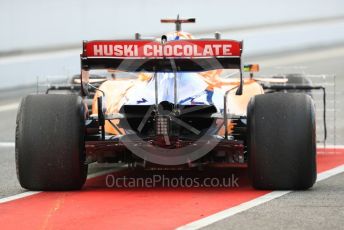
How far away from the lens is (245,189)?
35.4 feet

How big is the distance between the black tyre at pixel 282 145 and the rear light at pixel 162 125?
758mm

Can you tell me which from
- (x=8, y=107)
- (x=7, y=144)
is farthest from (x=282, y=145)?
(x=8, y=107)

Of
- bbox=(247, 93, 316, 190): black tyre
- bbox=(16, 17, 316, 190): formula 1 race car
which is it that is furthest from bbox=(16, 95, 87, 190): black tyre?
bbox=(247, 93, 316, 190): black tyre

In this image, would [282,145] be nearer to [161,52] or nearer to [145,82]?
[161,52]

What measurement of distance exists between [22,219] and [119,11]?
16.2 m

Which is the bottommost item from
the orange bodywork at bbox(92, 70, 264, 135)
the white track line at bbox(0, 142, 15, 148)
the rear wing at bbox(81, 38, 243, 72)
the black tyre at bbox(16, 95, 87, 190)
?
the white track line at bbox(0, 142, 15, 148)

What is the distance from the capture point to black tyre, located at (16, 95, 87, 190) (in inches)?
412

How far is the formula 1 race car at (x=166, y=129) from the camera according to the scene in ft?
34.0

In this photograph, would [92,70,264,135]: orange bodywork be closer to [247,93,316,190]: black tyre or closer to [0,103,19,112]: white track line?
[247,93,316,190]: black tyre

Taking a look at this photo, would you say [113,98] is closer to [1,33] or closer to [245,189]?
[245,189]

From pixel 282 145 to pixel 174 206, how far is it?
127 cm

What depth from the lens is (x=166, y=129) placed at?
10.6 meters

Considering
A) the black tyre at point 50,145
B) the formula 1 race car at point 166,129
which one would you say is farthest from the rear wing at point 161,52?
the black tyre at point 50,145

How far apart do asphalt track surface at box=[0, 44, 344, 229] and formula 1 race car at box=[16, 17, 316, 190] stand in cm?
25
